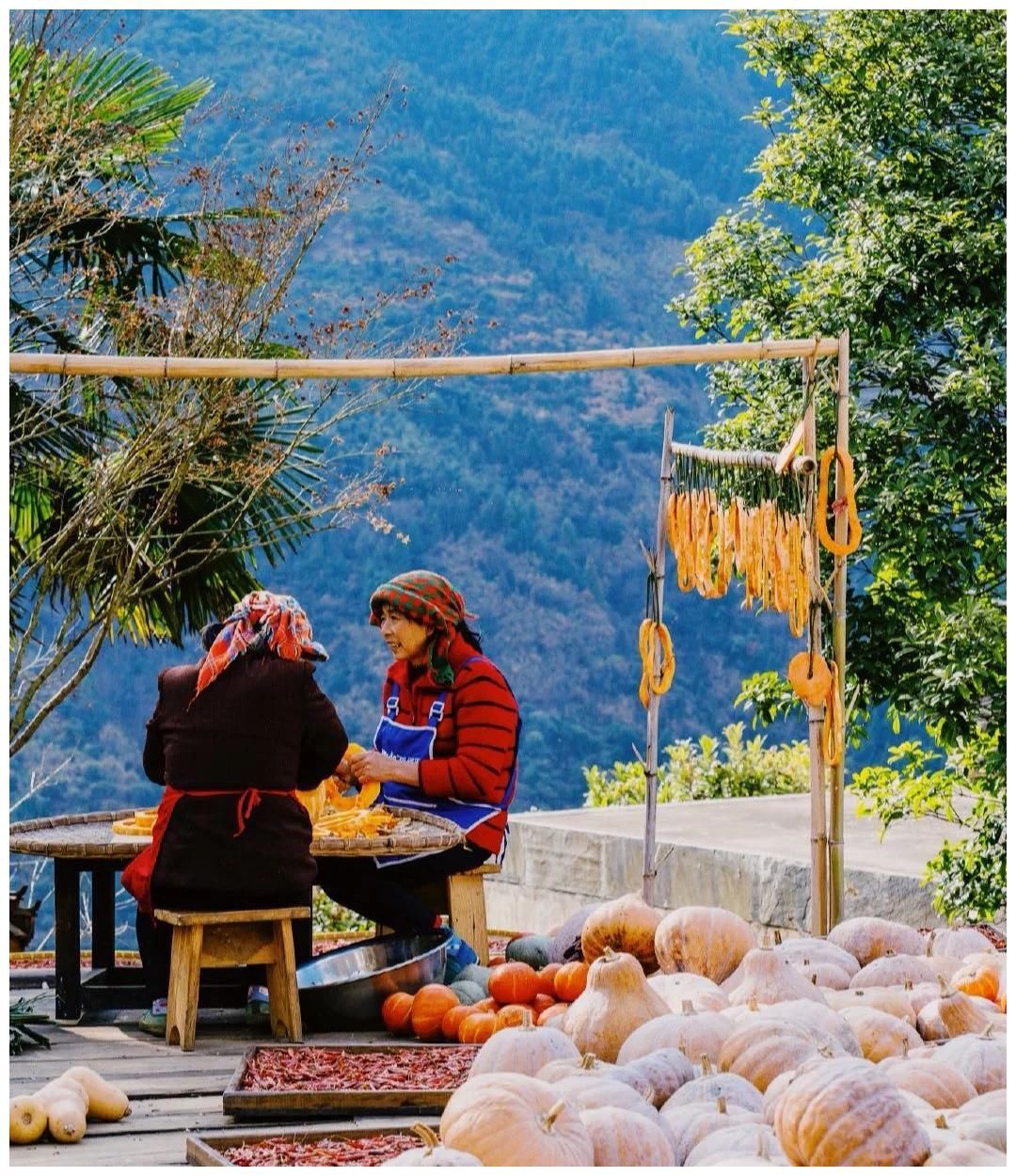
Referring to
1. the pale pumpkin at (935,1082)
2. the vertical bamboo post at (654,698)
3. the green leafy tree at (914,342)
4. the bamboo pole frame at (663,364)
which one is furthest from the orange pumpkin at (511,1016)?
the green leafy tree at (914,342)

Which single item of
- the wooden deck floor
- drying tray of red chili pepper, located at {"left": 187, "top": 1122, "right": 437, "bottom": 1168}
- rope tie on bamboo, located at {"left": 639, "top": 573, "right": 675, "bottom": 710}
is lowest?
the wooden deck floor

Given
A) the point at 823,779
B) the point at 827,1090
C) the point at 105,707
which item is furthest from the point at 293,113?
the point at 827,1090

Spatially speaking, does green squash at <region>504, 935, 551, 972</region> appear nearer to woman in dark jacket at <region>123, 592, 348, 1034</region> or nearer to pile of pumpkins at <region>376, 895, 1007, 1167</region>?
pile of pumpkins at <region>376, 895, 1007, 1167</region>

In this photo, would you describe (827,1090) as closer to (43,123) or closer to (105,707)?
(43,123)

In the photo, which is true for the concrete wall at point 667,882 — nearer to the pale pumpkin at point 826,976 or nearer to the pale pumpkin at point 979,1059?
the pale pumpkin at point 826,976

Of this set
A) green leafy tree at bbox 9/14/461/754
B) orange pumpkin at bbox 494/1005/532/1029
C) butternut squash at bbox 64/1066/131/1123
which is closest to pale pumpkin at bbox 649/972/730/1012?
orange pumpkin at bbox 494/1005/532/1029

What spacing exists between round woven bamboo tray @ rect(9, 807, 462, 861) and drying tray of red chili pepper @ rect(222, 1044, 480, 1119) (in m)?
0.68

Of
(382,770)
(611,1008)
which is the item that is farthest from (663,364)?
(611,1008)

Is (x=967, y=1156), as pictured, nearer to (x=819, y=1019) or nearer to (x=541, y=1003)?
(x=819, y=1019)

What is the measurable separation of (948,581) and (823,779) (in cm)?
234

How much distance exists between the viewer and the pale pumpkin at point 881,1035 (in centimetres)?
330

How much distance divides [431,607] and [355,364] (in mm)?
838

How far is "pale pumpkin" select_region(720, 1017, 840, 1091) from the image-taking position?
2.92 m

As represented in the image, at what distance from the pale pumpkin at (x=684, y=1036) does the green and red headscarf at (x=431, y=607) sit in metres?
2.23
